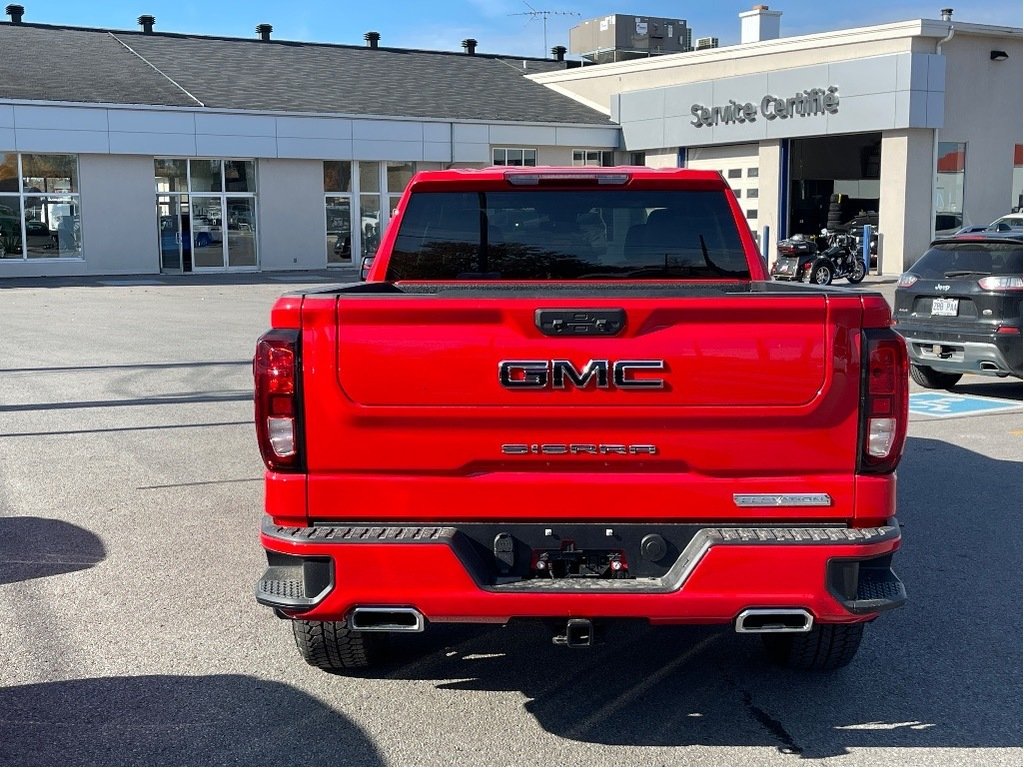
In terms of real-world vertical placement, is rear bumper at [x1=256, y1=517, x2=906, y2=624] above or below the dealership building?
below

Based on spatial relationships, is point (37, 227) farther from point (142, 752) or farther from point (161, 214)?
point (142, 752)

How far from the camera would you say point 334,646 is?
4.58 m

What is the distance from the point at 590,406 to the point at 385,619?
1.01 m

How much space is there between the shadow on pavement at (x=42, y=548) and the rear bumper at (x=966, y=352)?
25.9 ft

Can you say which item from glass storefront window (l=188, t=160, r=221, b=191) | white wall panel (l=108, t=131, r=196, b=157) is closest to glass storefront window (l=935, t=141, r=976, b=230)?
glass storefront window (l=188, t=160, r=221, b=191)

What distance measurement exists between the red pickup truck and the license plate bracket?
8.53m

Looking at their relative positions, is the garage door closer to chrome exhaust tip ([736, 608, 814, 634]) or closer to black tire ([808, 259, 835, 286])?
black tire ([808, 259, 835, 286])

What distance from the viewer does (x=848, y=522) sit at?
3.91m

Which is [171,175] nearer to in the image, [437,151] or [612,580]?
[437,151]

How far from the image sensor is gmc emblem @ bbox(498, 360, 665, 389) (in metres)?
3.81

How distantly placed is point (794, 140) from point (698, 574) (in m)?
32.5

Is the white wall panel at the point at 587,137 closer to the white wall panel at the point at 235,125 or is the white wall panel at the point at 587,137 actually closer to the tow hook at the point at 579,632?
the white wall panel at the point at 235,125

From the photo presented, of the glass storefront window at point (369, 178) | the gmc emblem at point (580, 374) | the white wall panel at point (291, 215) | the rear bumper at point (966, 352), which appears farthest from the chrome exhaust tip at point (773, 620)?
the glass storefront window at point (369, 178)

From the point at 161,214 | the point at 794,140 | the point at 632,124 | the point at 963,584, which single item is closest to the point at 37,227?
the point at 161,214
